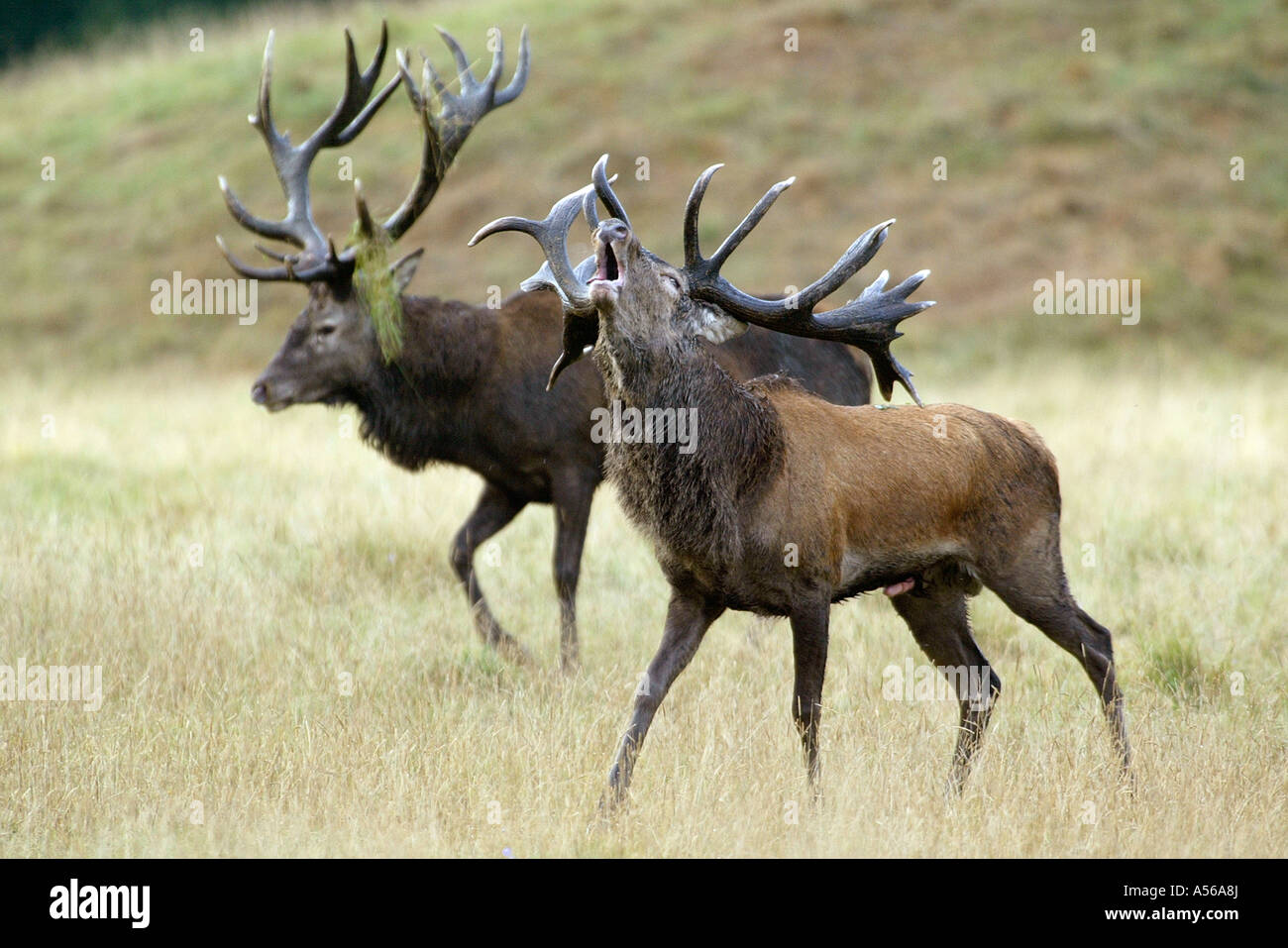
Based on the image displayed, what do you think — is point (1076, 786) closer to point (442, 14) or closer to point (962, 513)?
point (962, 513)

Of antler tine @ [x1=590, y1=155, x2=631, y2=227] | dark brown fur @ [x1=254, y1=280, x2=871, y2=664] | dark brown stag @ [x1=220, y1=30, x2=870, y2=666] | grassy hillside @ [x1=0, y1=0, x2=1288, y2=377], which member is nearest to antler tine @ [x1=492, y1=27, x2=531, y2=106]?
dark brown stag @ [x1=220, y1=30, x2=870, y2=666]

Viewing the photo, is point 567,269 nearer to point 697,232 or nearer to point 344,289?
point 697,232

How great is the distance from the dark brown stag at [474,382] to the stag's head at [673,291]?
1.92 meters

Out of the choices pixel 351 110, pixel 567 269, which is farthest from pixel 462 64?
pixel 567 269

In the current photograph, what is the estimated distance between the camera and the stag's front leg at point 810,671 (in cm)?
571

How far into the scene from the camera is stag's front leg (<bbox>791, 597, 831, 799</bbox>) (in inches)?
225

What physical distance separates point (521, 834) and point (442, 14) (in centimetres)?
2459

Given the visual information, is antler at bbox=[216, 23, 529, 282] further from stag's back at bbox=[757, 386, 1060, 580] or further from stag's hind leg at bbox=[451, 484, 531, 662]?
stag's back at bbox=[757, 386, 1060, 580]

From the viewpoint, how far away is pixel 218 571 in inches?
340

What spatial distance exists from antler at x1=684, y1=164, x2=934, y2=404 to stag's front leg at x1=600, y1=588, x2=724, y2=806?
1.19 m

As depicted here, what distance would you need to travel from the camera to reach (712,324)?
6.13 m

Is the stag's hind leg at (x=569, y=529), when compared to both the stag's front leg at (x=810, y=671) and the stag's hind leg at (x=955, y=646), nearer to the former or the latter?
the stag's hind leg at (x=955, y=646)

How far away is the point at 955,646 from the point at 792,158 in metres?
18.1

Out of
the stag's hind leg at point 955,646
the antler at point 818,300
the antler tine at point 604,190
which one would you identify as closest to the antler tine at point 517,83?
the antler at point 818,300
